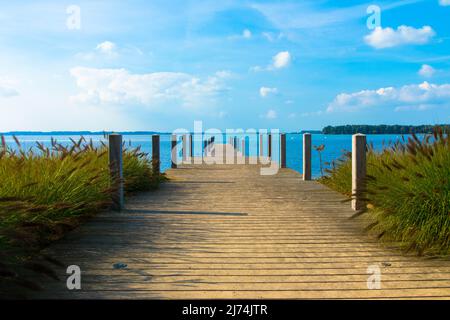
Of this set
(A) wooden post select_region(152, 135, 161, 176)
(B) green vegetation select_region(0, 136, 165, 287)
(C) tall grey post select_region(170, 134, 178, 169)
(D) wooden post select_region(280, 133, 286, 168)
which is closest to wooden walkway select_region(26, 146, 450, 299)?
(B) green vegetation select_region(0, 136, 165, 287)

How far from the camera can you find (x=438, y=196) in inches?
170

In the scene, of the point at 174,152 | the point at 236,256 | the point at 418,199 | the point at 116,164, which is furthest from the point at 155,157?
the point at 418,199

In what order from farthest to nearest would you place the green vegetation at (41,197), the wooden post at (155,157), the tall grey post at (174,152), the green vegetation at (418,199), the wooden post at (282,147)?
the tall grey post at (174,152), the wooden post at (282,147), the wooden post at (155,157), the green vegetation at (418,199), the green vegetation at (41,197)

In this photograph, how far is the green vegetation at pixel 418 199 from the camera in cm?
428

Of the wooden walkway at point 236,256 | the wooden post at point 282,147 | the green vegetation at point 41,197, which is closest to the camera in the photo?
the wooden walkway at point 236,256

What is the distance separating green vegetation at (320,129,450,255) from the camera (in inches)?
169

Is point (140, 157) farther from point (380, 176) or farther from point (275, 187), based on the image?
point (380, 176)

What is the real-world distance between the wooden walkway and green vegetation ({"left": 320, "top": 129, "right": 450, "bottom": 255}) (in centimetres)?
25

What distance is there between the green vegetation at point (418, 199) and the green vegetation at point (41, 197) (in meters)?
3.20

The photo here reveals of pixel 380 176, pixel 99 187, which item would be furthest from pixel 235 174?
pixel 380 176

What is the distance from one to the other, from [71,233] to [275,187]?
531 centimetres

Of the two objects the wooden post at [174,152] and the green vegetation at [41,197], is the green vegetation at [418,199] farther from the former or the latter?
the wooden post at [174,152]

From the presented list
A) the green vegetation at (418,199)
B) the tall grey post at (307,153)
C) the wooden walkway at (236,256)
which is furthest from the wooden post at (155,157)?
the green vegetation at (418,199)

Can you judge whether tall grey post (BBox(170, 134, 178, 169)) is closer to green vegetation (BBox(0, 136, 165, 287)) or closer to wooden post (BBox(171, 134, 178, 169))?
wooden post (BBox(171, 134, 178, 169))
